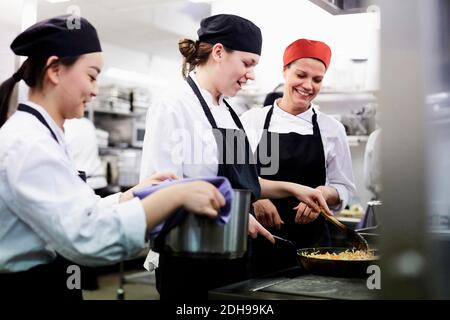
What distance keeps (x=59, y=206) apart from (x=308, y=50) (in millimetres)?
1099

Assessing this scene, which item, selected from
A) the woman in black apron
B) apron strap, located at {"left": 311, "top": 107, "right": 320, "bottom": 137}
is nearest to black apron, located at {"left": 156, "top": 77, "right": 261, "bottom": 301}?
the woman in black apron

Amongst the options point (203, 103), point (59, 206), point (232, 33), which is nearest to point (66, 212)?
point (59, 206)

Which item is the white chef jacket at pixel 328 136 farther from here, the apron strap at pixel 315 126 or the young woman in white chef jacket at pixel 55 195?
the young woman in white chef jacket at pixel 55 195

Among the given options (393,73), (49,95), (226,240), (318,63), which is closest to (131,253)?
(226,240)

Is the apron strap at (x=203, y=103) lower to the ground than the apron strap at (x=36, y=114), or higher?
higher

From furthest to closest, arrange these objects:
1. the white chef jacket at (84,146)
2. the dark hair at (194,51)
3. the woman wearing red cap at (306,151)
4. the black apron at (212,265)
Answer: the white chef jacket at (84,146) < the woman wearing red cap at (306,151) < the dark hair at (194,51) < the black apron at (212,265)

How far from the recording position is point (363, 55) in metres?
1.95

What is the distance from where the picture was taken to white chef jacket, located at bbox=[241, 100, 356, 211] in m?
1.81

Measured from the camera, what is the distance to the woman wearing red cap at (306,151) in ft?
5.90

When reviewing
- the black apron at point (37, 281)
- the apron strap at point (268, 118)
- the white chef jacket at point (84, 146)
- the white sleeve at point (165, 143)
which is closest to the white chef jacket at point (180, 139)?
the white sleeve at point (165, 143)

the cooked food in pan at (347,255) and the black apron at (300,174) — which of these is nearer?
the cooked food in pan at (347,255)

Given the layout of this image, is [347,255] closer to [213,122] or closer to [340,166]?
[340,166]
